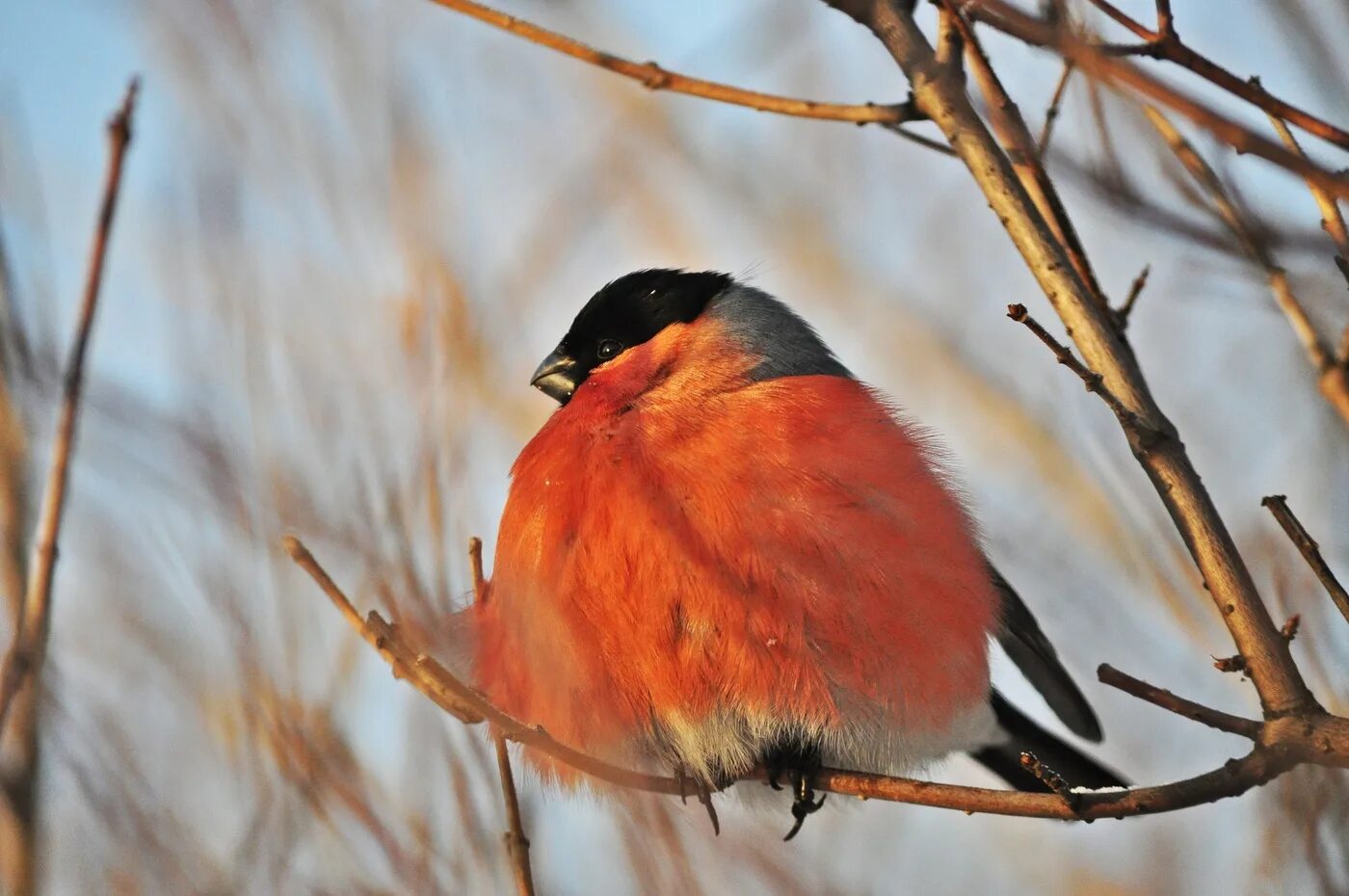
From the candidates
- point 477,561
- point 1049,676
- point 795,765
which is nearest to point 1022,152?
point 477,561

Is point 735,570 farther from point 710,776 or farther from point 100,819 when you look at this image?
point 100,819

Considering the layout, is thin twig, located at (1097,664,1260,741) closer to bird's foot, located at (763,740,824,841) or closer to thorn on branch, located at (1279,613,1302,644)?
thorn on branch, located at (1279,613,1302,644)

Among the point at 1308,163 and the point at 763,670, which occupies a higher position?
the point at 763,670

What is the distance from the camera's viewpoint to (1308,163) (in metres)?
1.41

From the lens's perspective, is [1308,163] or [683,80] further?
[683,80]

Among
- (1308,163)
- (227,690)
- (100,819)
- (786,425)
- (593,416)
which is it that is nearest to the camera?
(1308,163)

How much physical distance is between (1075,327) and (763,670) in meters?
1.10

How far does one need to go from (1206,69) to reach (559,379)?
2.39m

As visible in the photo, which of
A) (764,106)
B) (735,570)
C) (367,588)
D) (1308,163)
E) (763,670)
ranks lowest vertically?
(1308,163)

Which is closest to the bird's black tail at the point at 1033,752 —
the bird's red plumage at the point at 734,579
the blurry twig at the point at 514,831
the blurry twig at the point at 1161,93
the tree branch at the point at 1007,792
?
the bird's red plumage at the point at 734,579

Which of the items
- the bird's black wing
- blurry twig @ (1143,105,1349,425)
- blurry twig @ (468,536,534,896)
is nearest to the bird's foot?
the bird's black wing

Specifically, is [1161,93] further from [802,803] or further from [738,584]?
[802,803]

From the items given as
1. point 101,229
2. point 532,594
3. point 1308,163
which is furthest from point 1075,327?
point 101,229

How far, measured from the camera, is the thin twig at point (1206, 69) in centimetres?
160
